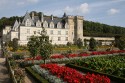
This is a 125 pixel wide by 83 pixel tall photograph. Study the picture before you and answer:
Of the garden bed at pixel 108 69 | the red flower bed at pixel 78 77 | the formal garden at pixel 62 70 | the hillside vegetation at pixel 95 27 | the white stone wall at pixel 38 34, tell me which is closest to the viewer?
the red flower bed at pixel 78 77

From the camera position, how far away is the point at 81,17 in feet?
224

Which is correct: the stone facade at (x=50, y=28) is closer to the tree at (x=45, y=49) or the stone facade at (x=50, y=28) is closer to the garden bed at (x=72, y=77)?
Answer: the tree at (x=45, y=49)

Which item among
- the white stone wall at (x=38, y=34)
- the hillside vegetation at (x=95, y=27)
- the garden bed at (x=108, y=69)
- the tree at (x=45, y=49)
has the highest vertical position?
the hillside vegetation at (x=95, y=27)

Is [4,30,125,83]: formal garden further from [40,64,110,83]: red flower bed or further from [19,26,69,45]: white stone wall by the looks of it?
[19,26,69,45]: white stone wall

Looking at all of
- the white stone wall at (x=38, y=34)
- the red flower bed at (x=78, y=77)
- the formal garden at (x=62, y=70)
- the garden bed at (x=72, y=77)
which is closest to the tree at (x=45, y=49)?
the formal garden at (x=62, y=70)

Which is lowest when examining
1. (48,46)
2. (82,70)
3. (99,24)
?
(82,70)

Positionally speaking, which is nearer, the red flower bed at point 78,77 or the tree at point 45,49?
the red flower bed at point 78,77

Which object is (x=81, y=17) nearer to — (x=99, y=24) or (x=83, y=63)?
(x=99, y=24)

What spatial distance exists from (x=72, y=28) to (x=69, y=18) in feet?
10.5

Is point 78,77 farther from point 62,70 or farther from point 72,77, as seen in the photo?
point 62,70

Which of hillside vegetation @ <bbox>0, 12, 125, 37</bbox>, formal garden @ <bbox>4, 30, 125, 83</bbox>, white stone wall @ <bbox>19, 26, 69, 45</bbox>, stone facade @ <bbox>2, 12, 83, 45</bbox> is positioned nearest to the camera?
formal garden @ <bbox>4, 30, 125, 83</bbox>

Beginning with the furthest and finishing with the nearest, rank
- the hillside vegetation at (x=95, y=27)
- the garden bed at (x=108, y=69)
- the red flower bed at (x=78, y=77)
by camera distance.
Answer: the hillside vegetation at (x=95, y=27), the garden bed at (x=108, y=69), the red flower bed at (x=78, y=77)

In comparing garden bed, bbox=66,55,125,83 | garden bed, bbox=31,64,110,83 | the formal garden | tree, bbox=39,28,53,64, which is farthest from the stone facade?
garden bed, bbox=31,64,110,83

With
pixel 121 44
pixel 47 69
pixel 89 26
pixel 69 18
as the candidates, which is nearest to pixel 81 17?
pixel 69 18
